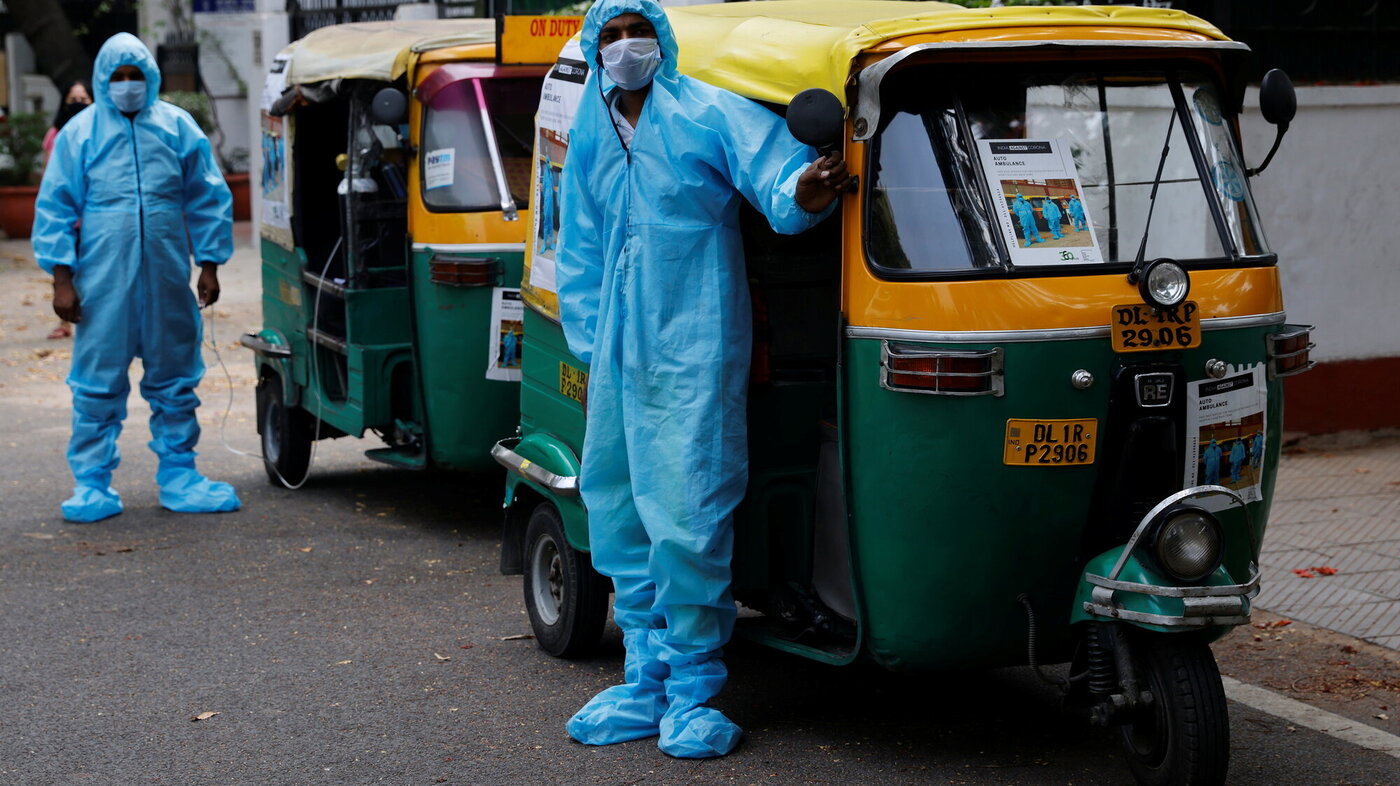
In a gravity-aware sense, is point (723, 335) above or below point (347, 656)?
above

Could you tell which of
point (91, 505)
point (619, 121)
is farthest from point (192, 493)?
point (619, 121)

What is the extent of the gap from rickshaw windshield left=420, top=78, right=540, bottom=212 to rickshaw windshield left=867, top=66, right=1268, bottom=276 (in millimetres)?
3200

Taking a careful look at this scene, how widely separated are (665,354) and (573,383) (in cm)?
85

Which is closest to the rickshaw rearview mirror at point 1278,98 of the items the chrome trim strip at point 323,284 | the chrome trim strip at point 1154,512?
the chrome trim strip at point 1154,512

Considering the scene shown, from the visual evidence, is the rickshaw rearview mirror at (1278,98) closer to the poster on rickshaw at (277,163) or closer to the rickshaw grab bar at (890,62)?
the rickshaw grab bar at (890,62)

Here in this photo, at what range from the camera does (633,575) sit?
4.66 m

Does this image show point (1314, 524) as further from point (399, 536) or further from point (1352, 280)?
point (399, 536)

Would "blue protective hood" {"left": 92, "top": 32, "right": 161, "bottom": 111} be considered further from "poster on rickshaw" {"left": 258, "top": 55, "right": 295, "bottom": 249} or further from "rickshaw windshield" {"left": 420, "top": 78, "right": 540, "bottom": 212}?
"rickshaw windshield" {"left": 420, "top": 78, "right": 540, "bottom": 212}

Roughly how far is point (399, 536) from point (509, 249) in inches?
53.5

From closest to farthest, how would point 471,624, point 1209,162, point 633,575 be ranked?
point 1209,162, point 633,575, point 471,624

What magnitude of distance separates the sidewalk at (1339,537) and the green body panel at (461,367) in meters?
3.07

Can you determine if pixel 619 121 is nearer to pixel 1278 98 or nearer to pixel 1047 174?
pixel 1047 174

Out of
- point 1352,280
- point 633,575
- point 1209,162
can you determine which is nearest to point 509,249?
point 633,575

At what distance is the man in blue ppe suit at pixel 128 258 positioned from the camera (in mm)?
7500
